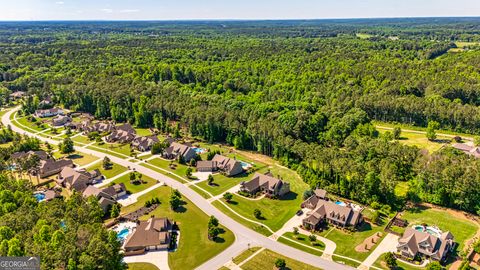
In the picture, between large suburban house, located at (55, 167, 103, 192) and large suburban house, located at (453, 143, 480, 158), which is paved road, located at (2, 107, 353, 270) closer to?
large suburban house, located at (55, 167, 103, 192)

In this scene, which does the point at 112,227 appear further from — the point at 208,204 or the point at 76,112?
the point at 76,112

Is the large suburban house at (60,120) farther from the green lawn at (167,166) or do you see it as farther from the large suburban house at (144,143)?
the green lawn at (167,166)

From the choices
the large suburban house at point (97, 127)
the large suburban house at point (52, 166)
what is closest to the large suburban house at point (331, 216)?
the large suburban house at point (52, 166)

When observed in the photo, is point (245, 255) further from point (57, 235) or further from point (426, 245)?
point (426, 245)

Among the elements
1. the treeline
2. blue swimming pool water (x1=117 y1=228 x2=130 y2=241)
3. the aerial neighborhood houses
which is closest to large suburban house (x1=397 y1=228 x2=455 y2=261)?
the treeline

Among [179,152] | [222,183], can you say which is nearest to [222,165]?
[222,183]

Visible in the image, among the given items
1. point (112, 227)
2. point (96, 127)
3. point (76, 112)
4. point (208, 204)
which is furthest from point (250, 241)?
point (76, 112)
